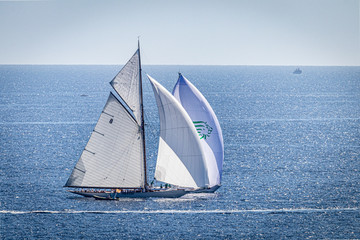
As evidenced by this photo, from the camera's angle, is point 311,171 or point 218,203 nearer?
point 218,203

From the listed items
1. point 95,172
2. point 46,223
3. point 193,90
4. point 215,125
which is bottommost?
point 46,223

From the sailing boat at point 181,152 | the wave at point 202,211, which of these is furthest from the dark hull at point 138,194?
the wave at point 202,211

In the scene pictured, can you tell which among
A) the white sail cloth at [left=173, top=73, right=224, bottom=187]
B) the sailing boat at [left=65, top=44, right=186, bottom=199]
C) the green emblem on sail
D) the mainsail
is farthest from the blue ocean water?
the green emblem on sail

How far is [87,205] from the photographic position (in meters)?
63.9

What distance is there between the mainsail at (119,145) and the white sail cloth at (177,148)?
254 centimetres

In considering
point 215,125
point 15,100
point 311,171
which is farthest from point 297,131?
point 15,100

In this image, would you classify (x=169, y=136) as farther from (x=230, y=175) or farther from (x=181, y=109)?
(x=230, y=175)

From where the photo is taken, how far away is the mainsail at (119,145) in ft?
209

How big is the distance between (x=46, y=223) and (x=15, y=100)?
146122 mm

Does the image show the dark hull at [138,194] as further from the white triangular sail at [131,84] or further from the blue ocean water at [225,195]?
the white triangular sail at [131,84]

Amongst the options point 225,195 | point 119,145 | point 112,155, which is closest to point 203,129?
point 225,195

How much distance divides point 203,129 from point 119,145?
9772 mm

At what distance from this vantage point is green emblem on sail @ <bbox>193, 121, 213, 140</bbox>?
66.9 meters

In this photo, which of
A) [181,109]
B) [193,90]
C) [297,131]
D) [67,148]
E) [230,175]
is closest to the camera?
[181,109]
